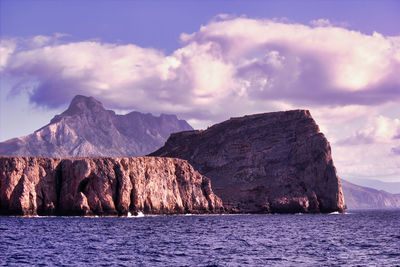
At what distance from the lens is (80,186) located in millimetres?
133625

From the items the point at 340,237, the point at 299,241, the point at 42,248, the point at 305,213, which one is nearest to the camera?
the point at 42,248

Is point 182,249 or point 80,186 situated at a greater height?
point 80,186

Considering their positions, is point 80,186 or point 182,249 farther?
point 80,186

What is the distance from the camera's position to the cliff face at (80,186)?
409ft

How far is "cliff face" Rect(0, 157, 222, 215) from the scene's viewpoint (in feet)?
409

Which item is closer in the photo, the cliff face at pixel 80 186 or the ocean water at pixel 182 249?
the ocean water at pixel 182 249

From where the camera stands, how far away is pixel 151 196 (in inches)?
6073

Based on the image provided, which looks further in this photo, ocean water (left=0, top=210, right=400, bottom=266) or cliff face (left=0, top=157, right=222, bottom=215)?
cliff face (left=0, top=157, right=222, bottom=215)

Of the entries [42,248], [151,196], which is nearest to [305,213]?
[151,196]

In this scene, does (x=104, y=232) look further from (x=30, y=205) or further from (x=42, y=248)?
Result: (x=30, y=205)

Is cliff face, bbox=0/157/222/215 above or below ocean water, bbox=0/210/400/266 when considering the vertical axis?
above

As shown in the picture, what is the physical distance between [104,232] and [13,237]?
14.5 metres

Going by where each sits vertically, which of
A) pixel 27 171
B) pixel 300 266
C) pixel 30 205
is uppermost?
pixel 27 171

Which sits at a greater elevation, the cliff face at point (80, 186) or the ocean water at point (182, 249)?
the cliff face at point (80, 186)
